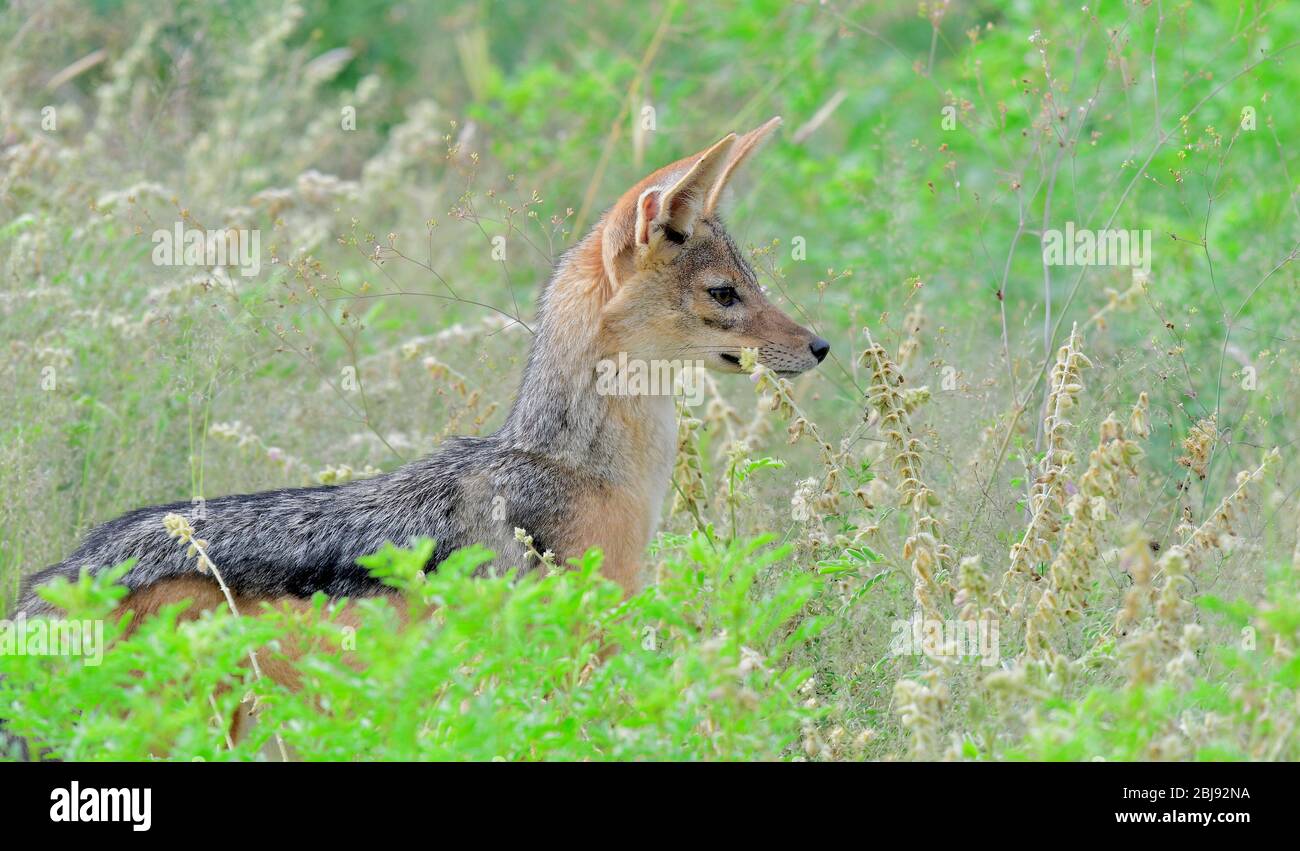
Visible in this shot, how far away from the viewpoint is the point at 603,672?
3879mm

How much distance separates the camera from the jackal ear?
225 inches

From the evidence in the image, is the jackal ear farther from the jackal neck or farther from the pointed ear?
the jackal neck

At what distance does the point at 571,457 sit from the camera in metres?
5.75

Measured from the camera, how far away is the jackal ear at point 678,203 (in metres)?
5.72

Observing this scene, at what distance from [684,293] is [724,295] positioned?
17cm

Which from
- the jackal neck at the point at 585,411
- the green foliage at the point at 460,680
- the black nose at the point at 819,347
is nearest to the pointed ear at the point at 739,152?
the jackal neck at the point at 585,411

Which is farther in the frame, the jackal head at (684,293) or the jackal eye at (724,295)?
the jackal eye at (724,295)

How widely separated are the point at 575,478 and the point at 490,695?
2.03m

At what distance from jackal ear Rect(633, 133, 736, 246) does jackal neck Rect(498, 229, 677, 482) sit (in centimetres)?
30

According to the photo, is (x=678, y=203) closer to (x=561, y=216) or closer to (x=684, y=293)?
(x=684, y=293)

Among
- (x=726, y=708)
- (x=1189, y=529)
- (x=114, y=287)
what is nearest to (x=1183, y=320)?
(x=1189, y=529)

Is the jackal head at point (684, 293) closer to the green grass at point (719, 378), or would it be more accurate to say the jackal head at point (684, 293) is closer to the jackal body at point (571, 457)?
the jackal body at point (571, 457)

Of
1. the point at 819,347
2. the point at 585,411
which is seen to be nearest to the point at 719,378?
the point at 819,347

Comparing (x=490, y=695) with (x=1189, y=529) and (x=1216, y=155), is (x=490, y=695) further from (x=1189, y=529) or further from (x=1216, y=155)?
(x=1216, y=155)
